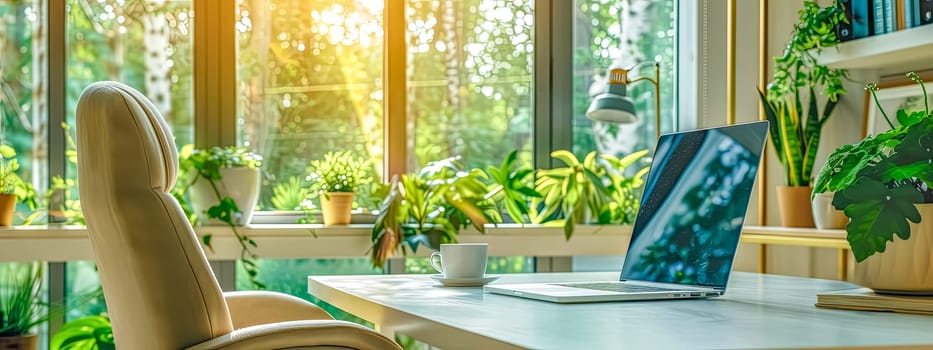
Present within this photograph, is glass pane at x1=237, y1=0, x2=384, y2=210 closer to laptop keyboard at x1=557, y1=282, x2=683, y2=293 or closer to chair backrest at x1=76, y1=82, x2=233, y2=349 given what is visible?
laptop keyboard at x1=557, y1=282, x2=683, y2=293

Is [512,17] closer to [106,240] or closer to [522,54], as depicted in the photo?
[522,54]

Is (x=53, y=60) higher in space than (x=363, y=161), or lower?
higher

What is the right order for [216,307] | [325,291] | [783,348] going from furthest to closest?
[325,291] → [216,307] → [783,348]

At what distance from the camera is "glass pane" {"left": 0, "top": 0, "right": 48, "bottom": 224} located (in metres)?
3.63

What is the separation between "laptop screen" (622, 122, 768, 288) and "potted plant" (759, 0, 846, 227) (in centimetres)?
153

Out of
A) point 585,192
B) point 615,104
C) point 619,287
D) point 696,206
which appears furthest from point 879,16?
point 619,287

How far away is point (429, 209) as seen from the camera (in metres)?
3.72

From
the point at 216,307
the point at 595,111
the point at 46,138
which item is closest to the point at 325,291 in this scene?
the point at 216,307

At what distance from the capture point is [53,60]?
3652mm

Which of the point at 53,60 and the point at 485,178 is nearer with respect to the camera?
the point at 53,60

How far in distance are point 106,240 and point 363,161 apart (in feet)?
7.95

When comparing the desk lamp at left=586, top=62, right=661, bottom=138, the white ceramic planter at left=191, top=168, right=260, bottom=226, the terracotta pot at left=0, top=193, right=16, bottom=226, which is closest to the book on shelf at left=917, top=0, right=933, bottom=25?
the desk lamp at left=586, top=62, right=661, bottom=138

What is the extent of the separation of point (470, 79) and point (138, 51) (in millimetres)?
1269

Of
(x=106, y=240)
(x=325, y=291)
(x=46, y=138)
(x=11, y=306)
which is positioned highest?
(x=46, y=138)
